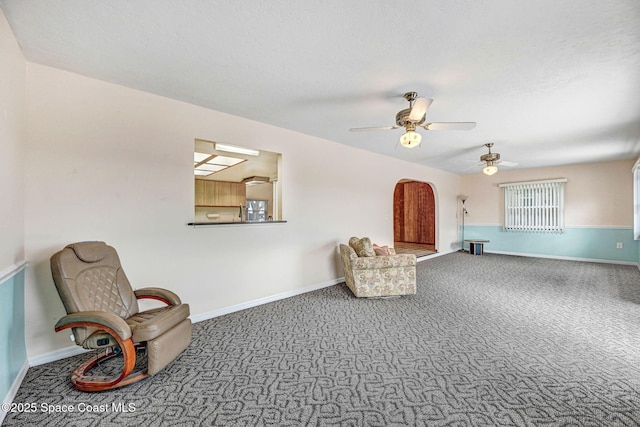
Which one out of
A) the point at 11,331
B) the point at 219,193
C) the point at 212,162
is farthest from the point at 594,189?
the point at 11,331

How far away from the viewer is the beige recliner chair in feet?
6.07

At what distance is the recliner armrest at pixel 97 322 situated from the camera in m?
1.80

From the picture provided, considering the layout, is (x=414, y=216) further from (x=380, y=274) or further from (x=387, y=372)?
(x=387, y=372)

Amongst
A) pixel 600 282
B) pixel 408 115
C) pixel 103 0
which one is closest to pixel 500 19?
pixel 408 115

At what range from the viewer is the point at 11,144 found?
187 centimetres

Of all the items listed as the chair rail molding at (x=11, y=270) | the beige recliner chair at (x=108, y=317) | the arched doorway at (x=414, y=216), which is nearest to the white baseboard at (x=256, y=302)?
the beige recliner chair at (x=108, y=317)

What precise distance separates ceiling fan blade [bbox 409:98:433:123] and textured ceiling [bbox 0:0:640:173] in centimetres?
24

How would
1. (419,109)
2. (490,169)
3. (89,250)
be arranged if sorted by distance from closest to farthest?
(89,250), (419,109), (490,169)

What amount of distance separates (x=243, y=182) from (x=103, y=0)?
5340 millimetres

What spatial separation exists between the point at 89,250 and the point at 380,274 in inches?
134

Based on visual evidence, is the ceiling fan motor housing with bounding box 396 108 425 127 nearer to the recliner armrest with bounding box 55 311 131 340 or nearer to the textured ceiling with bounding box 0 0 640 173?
the textured ceiling with bounding box 0 0 640 173

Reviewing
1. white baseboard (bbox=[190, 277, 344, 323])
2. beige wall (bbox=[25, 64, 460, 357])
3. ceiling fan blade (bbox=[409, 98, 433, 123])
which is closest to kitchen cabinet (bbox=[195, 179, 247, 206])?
beige wall (bbox=[25, 64, 460, 357])

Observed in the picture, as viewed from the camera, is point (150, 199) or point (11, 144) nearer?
point (11, 144)

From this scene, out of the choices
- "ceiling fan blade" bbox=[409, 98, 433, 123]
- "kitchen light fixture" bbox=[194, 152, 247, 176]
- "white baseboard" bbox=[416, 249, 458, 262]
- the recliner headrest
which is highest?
"kitchen light fixture" bbox=[194, 152, 247, 176]
